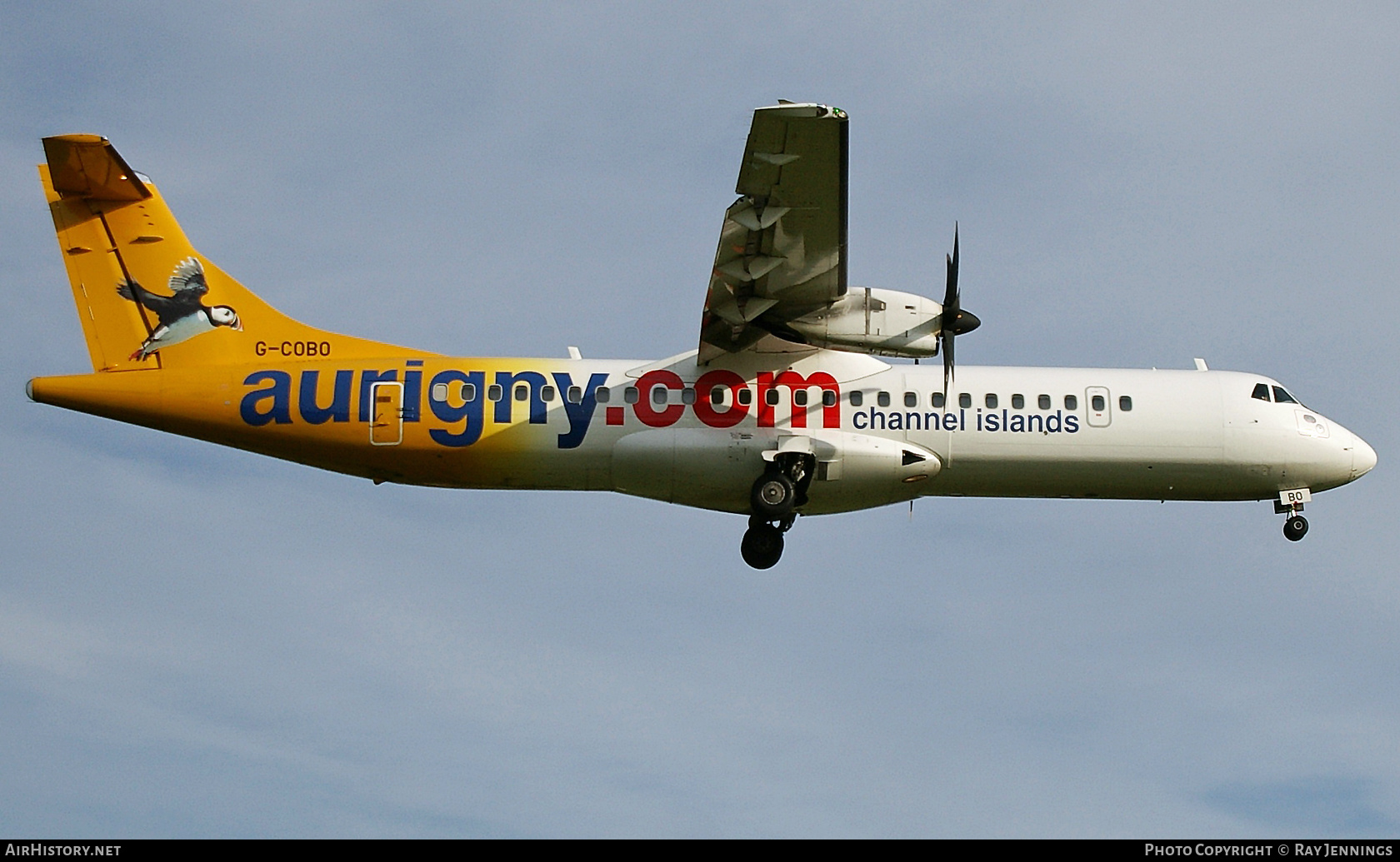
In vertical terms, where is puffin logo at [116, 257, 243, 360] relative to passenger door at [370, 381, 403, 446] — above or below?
above

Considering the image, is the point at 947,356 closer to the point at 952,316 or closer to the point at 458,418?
the point at 952,316

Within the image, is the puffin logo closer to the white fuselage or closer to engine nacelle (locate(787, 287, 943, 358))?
the white fuselage

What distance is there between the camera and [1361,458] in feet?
76.8

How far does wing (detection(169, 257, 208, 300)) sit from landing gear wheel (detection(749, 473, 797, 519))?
8.38 meters

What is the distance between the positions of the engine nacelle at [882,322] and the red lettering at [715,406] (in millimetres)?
1713

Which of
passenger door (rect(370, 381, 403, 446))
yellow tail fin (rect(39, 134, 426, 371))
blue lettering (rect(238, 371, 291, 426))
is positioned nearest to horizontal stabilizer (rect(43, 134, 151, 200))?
yellow tail fin (rect(39, 134, 426, 371))

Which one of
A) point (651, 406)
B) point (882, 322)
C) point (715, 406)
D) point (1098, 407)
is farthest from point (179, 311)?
point (1098, 407)

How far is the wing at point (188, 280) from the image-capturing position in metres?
22.4

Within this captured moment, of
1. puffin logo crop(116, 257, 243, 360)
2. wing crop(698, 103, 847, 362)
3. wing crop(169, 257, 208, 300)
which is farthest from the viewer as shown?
wing crop(169, 257, 208, 300)

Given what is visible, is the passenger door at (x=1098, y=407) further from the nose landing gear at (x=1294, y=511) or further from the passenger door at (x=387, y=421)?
the passenger door at (x=387, y=421)

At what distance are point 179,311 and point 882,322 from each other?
32.3 feet

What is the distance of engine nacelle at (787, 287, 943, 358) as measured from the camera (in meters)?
20.6
